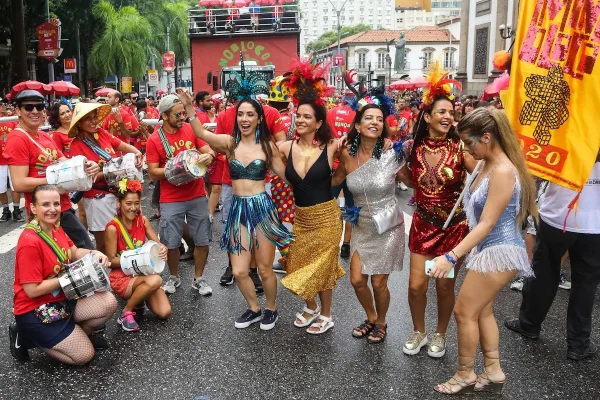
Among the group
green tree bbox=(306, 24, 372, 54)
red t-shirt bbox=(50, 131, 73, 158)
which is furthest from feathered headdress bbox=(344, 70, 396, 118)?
green tree bbox=(306, 24, 372, 54)

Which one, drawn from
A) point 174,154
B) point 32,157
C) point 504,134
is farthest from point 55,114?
point 504,134

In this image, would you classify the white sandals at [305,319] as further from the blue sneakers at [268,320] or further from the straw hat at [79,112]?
the straw hat at [79,112]

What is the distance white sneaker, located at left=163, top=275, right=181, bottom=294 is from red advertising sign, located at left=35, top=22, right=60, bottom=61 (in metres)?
20.0

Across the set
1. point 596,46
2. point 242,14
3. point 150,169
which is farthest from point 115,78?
point 596,46

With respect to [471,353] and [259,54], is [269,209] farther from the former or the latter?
[259,54]

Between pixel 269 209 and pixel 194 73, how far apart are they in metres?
17.2

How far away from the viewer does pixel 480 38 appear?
3234 centimetres

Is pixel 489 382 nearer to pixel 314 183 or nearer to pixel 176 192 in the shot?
pixel 314 183

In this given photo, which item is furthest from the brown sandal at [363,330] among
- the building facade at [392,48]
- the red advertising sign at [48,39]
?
the building facade at [392,48]

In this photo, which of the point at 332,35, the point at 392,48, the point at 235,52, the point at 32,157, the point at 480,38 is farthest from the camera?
the point at 332,35

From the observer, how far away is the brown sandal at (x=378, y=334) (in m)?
4.12

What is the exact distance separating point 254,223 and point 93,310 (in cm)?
133

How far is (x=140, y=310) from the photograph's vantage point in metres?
4.62

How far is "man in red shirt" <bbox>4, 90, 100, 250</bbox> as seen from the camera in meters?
4.40
